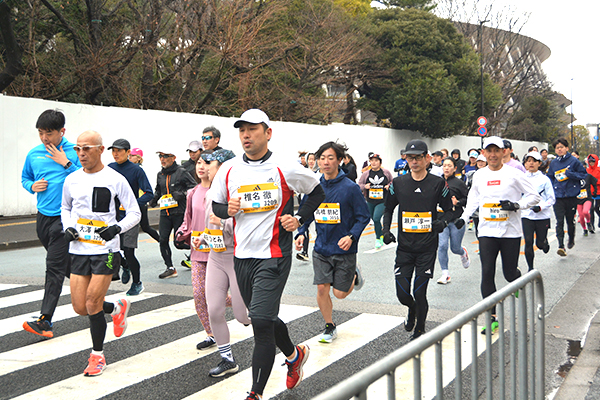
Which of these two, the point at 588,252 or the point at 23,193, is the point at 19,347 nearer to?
the point at 588,252

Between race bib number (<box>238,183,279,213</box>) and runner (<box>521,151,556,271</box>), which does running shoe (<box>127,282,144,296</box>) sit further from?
runner (<box>521,151,556,271</box>)

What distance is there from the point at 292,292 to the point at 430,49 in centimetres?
2877

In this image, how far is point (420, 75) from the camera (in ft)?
109

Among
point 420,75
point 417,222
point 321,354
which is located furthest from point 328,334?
point 420,75

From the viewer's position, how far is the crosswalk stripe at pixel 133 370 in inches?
174

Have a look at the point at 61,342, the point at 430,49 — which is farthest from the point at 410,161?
the point at 430,49

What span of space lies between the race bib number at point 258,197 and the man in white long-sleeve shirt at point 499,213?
266 centimetres

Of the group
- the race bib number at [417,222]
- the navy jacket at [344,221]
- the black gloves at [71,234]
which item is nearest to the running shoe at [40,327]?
the black gloves at [71,234]

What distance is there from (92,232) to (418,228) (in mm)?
2875

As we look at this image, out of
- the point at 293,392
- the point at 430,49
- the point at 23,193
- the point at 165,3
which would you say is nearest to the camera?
the point at 293,392

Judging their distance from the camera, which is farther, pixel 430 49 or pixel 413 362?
pixel 430 49

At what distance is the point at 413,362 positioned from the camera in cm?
194

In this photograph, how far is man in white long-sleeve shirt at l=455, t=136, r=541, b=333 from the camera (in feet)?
19.6

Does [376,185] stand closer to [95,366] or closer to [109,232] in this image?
[109,232]
